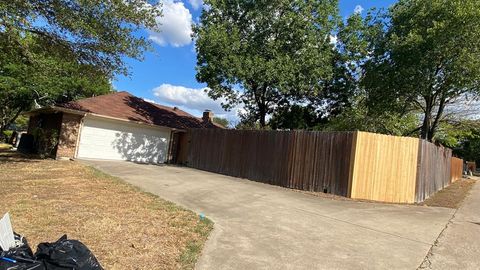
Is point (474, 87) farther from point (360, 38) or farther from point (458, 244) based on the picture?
point (458, 244)

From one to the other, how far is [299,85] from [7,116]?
34423mm

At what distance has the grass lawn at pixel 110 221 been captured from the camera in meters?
5.35

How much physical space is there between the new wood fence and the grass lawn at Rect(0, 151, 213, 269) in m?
6.04

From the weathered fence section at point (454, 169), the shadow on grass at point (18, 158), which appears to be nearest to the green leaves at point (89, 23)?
the shadow on grass at point (18, 158)

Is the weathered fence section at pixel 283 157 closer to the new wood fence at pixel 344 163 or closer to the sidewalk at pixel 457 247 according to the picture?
the new wood fence at pixel 344 163

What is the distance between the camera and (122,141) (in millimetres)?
21297

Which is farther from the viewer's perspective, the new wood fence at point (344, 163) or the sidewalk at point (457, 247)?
the new wood fence at point (344, 163)

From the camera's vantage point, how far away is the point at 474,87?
17.1 m

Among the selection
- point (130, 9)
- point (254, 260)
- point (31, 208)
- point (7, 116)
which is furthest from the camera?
point (7, 116)

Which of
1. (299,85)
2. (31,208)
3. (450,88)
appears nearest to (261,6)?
(299,85)

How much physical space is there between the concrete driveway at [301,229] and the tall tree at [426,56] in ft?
23.9

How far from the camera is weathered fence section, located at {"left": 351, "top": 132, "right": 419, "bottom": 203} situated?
12148 millimetres

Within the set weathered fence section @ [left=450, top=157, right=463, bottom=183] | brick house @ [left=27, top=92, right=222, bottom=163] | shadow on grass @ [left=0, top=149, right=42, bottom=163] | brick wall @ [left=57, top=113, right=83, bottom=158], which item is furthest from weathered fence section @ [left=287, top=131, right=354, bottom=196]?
weathered fence section @ [left=450, top=157, right=463, bottom=183]

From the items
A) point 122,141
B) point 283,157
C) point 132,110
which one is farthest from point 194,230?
point 132,110
